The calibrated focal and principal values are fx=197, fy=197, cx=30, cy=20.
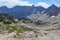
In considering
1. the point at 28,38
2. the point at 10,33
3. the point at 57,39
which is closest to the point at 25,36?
the point at 28,38

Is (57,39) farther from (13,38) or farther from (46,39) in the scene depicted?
(13,38)

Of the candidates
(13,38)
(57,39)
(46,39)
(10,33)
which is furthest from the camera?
(57,39)

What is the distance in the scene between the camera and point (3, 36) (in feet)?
398

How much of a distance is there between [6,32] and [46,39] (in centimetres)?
2797

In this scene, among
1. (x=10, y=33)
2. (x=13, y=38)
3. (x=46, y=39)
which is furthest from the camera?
(x=46, y=39)

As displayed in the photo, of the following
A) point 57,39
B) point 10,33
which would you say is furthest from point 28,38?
point 57,39

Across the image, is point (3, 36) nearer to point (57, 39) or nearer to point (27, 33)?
point (27, 33)

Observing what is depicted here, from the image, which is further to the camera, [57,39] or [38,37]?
[57,39]

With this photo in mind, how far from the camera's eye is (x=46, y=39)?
439ft

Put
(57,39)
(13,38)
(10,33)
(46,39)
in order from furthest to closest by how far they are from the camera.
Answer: (57,39) < (46,39) < (10,33) < (13,38)

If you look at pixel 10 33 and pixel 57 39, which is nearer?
pixel 10 33

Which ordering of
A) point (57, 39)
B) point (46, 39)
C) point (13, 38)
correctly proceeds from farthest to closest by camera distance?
point (57, 39) → point (46, 39) → point (13, 38)

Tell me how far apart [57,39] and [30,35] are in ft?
87.9

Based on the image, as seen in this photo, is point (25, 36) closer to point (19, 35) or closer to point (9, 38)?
point (19, 35)
